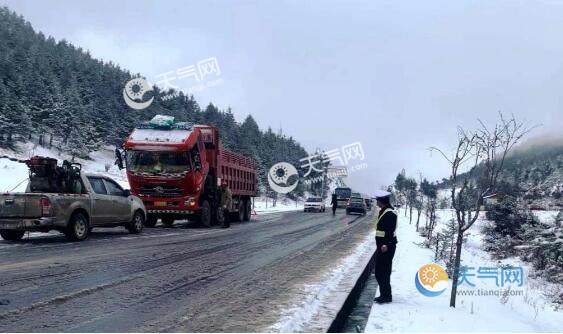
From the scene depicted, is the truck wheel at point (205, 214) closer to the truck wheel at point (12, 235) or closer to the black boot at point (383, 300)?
the truck wheel at point (12, 235)

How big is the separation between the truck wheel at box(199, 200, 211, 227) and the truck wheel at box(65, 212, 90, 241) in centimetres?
650

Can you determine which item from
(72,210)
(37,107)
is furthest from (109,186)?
(37,107)

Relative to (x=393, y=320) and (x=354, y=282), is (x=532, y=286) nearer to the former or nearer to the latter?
(x=354, y=282)

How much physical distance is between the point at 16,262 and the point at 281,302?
5.17 meters

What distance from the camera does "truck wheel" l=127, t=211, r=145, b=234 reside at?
1533 centimetres

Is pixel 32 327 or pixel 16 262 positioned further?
pixel 16 262

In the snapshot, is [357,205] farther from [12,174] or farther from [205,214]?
[12,174]

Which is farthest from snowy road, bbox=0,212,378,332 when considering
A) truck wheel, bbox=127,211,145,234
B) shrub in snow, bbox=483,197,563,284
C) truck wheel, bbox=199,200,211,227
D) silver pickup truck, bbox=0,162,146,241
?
shrub in snow, bbox=483,197,563,284

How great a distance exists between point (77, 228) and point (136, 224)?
124 inches

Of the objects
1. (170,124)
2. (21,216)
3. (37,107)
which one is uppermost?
(37,107)

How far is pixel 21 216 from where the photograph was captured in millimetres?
11555

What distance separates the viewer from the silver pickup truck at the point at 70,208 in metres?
11.5

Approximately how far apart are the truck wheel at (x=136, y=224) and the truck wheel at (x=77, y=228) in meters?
2.42

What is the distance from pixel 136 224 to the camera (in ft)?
50.9
